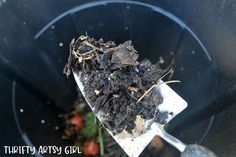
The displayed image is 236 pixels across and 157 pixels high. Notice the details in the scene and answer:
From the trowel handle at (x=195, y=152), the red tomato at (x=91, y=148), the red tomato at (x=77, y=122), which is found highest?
the red tomato at (x=77, y=122)

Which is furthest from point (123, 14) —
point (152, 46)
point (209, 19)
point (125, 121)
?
point (125, 121)

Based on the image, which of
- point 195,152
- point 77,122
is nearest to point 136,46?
point 77,122

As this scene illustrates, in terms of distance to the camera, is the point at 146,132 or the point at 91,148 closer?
the point at 146,132

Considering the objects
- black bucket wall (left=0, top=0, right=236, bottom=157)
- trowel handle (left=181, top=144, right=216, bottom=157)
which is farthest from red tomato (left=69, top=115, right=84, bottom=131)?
trowel handle (left=181, top=144, right=216, bottom=157)

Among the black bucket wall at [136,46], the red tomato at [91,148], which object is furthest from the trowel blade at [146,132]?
the red tomato at [91,148]

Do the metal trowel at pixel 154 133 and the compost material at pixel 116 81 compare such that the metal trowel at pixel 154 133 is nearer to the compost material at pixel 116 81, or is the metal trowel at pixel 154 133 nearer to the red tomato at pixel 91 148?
the compost material at pixel 116 81

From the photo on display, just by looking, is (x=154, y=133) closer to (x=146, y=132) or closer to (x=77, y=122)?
(x=146, y=132)
